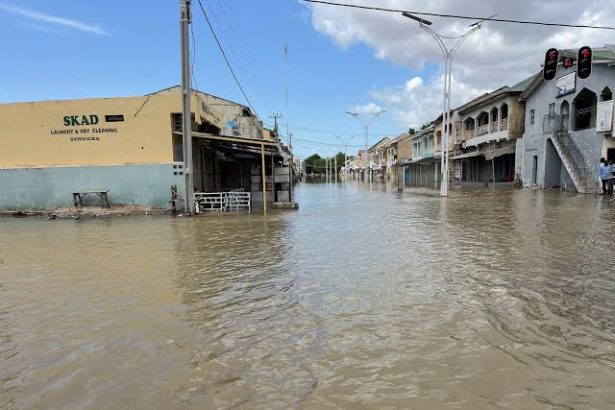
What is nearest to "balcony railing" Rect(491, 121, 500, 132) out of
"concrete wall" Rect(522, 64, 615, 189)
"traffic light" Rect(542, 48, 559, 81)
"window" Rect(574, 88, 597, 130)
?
"concrete wall" Rect(522, 64, 615, 189)

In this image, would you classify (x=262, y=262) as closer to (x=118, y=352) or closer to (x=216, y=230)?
(x=118, y=352)

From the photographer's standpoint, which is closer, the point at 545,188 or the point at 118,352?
the point at 118,352

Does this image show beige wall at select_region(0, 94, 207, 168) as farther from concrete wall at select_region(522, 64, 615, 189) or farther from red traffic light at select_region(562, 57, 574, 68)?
red traffic light at select_region(562, 57, 574, 68)

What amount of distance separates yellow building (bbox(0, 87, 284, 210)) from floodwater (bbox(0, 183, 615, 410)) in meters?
9.59

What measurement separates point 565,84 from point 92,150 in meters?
26.9

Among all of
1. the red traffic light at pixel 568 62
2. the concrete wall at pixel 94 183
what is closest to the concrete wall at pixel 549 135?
the red traffic light at pixel 568 62

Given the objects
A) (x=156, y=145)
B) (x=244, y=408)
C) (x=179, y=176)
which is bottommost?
(x=244, y=408)

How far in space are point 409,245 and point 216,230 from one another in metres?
5.86

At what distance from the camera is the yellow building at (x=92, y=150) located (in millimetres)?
18875

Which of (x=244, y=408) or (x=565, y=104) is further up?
(x=565, y=104)

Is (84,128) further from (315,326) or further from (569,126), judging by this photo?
(569,126)

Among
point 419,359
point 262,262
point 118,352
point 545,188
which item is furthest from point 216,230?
point 545,188

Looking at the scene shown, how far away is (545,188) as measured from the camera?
29641mm

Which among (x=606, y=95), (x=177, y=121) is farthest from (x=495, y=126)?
(x=177, y=121)
